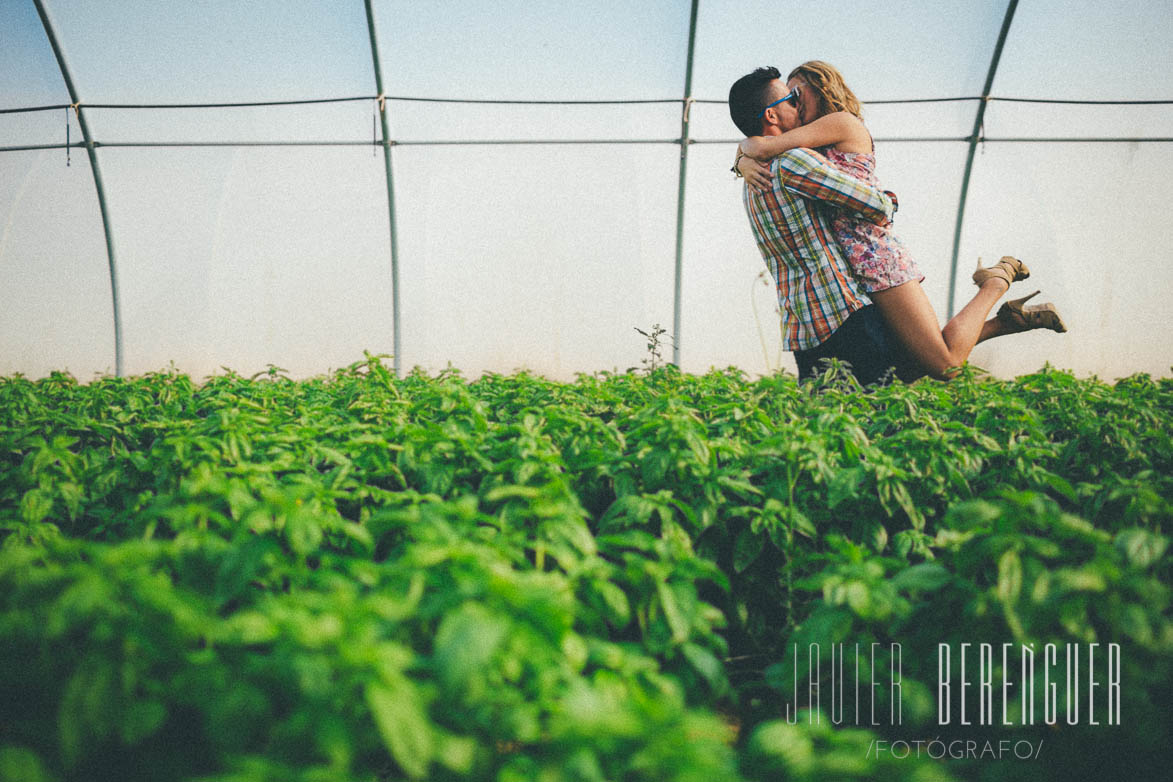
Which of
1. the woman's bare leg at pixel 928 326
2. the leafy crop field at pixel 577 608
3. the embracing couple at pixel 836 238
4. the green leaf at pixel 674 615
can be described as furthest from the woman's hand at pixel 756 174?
the green leaf at pixel 674 615

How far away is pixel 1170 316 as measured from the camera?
23.5 feet

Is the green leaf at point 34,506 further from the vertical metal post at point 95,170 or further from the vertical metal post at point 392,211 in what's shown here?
the vertical metal post at point 95,170

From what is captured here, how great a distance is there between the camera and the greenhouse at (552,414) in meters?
1.09

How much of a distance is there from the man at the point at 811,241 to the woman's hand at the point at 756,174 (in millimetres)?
35

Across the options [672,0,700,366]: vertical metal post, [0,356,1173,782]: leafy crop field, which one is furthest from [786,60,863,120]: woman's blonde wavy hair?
[672,0,700,366]: vertical metal post

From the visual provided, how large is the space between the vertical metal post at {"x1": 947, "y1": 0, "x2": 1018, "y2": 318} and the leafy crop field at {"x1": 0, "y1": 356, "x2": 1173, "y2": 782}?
4.91 meters

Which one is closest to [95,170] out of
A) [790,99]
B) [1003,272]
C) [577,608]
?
[790,99]

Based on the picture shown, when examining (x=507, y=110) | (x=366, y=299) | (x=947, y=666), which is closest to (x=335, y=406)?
(x=947, y=666)

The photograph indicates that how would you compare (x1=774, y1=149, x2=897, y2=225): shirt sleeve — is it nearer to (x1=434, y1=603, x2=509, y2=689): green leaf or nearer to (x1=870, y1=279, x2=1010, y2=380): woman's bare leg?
(x1=870, y1=279, x2=1010, y2=380): woman's bare leg

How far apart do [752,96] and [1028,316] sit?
2258 mm

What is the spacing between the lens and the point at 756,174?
392 centimetres

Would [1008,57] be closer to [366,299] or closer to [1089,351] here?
[1089,351]

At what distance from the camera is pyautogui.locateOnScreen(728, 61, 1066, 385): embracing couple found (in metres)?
3.72

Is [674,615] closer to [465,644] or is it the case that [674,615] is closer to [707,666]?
[707,666]
